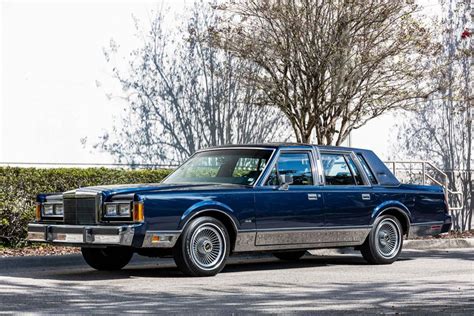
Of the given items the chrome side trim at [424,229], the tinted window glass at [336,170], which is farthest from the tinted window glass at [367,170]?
the chrome side trim at [424,229]

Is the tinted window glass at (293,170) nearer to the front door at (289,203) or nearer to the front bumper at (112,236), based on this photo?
the front door at (289,203)

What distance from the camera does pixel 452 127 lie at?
25.4 meters

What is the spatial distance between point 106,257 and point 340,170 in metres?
3.52

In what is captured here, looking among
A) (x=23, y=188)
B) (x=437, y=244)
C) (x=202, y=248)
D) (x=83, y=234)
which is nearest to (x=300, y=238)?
(x=202, y=248)

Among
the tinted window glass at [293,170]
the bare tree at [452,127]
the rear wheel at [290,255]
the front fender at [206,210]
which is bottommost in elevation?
the rear wheel at [290,255]

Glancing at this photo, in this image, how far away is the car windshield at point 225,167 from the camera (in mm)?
13781

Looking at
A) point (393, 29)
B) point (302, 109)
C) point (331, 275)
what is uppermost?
point (393, 29)

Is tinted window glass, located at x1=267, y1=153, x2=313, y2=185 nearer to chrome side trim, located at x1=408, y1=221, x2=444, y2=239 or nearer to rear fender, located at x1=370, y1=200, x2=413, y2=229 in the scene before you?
rear fender, located at x1=370, y1=200, x2=413, y2=229

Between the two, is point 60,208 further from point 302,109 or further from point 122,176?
point 302,109

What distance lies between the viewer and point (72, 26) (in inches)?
795

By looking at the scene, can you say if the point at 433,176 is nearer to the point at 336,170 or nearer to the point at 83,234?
the point at 336,170

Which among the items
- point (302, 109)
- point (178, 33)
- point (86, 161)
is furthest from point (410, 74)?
point (86, 161)

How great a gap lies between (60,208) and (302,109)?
8200 millimetres

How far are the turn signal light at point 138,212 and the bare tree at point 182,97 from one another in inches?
315
